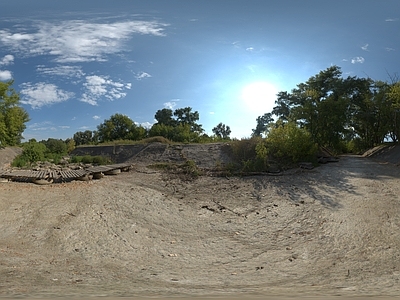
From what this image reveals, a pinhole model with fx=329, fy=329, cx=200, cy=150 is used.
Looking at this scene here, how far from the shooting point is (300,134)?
17.4 m

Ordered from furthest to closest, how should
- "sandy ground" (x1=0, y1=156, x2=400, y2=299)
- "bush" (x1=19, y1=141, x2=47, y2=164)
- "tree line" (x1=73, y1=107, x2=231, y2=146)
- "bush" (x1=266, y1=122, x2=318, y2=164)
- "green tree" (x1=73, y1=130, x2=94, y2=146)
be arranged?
1. "green tree" (x1=73, y1=130, x2=94, y2=146)
2. "tree line" (x1=73, y1=107, x2=231, y2=146)
3. "bush" (x1=19, y1=141, x2=47, y2=164)
4. "bush" (x1=266, y1=122, x2=318, y2=164)
5. "sandy ground" (x1=0, y1=156, x2=400, y2=299)

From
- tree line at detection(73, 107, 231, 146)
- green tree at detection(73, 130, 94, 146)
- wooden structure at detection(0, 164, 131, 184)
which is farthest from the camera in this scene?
green tree at detection(73, 130, 94, 146)

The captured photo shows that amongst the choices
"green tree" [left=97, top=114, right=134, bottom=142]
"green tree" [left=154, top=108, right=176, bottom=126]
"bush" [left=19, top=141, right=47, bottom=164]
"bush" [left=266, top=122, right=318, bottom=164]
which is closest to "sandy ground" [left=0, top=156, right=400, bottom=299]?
"bush" [left=266, top=122, right=318, bottom=164]

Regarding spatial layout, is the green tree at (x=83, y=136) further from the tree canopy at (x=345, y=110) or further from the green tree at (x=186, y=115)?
the tree canopy at (x=345, y=110)

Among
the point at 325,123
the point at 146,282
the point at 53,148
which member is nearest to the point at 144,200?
the point at 146,282

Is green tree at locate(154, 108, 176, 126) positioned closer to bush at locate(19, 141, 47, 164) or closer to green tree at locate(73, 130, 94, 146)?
green tree at locate(73, 130, 94, 146)

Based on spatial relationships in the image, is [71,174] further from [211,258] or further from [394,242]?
[394,242]

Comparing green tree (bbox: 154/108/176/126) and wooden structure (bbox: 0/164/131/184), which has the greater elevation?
green tree (bbox: 154/108/176/126)

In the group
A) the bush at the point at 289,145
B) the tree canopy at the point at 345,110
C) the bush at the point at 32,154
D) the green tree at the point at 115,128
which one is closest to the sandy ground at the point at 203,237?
the bush at the point at 289,145

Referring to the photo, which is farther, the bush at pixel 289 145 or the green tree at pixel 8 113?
the green tree at pixel 8 113

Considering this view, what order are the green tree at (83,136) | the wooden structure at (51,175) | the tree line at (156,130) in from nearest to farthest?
the wooden structure at (51,175)
the tree line at (156,130)
the green tree at (83,136)

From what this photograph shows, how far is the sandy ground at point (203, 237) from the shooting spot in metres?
5.12

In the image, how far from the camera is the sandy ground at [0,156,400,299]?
5.12 meters

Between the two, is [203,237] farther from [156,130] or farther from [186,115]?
[186,115]
